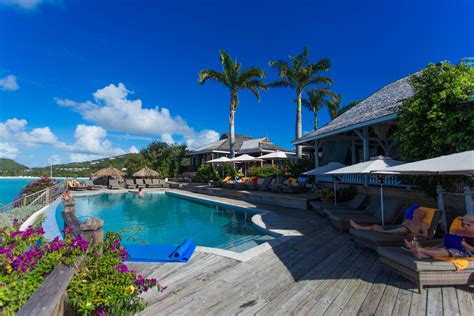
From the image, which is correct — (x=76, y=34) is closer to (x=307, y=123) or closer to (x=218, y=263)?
(x=218, y=263)

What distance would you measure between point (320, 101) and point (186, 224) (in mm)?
22383

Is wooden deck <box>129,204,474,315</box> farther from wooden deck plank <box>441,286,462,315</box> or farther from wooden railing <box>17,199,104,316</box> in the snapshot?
wooden railing <box>17,199,104,316</box>

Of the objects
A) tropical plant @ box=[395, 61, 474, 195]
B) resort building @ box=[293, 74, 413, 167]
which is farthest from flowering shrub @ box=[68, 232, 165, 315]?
→ resort building @ box=[293, 74, 413, 167]

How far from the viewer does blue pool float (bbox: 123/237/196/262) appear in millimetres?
4430

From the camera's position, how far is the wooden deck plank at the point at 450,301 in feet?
8.93

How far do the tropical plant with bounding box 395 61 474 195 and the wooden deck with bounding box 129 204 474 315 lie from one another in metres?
3.04

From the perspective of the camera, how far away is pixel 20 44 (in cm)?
1573

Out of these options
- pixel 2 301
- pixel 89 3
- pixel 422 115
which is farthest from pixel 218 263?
pixel 89 3

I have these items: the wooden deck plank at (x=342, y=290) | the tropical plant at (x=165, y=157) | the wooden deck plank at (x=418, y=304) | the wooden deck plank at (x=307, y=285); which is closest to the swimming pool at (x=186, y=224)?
the wooden deck plank at (x=307, y=285)

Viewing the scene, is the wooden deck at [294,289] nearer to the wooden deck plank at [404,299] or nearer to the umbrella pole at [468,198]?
the wooden deck plank at [404,299]

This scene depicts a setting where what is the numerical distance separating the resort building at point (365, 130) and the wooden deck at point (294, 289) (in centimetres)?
576

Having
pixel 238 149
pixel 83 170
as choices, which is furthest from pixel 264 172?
pixel 83 170

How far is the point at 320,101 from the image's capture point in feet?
87.9

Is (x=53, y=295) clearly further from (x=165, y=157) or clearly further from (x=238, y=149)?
(x=165, y=157)
